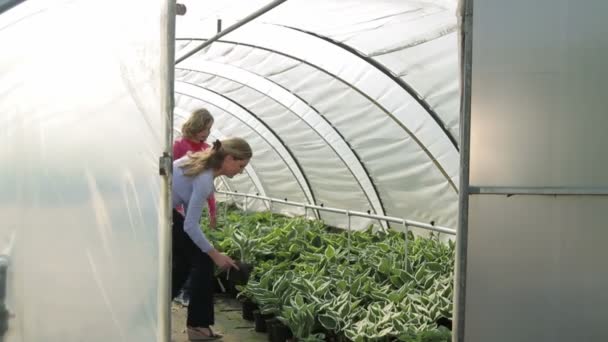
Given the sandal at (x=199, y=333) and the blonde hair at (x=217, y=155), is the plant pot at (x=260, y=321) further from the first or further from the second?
the blonde hair at (x=217, y=155)

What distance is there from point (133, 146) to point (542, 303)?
7.11 feet

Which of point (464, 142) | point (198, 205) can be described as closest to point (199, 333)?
point (198, 205)

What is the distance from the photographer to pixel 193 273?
16.9 feet

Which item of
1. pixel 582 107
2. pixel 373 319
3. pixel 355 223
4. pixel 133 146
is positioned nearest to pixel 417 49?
pixel 373 319

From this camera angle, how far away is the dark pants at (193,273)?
4891 millimetres

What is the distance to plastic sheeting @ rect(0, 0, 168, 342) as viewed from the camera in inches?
124

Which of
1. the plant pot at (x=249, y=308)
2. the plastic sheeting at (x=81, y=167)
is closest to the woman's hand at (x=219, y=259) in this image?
the plastic sheeting at (x=81, y=167)

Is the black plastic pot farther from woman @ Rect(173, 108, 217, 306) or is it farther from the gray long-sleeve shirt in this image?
the gray long-sleeve shirt

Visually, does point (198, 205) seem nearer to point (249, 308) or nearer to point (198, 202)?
point (198, 202)

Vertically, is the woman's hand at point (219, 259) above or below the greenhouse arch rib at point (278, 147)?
below

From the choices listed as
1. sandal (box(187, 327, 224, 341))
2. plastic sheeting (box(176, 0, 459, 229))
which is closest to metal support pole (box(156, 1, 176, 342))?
sandal (box(187, 327, 224, 341))

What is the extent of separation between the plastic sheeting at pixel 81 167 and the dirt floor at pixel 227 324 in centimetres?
243

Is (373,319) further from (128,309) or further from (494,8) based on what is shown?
(494,8)

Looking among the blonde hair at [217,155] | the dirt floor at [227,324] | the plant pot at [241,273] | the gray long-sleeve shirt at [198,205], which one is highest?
the blonde hair at [217,155]
